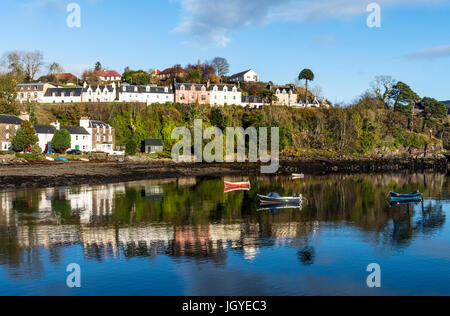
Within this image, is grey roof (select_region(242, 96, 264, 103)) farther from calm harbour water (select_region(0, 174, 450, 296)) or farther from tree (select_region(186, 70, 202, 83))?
calm harbour water (select_region(0, 174, 450, 296))

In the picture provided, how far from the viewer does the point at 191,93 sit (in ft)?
321

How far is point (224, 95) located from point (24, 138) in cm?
4876

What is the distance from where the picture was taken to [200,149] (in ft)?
253

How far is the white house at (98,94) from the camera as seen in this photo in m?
92.6

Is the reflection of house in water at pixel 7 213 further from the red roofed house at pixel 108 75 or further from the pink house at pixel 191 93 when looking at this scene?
the red roofed house at pixel 108 75

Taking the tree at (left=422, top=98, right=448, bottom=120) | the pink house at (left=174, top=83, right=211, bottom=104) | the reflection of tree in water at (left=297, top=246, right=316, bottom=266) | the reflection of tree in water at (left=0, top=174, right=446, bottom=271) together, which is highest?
the pink house at (left=174, top=83, right=211, bottom=104)

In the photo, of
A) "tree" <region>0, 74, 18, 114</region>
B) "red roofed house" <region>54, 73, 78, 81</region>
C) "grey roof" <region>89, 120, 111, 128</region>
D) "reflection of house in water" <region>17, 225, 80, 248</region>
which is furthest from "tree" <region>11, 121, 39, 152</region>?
"red roofed house" <region>54, 73, 78, 81</region>

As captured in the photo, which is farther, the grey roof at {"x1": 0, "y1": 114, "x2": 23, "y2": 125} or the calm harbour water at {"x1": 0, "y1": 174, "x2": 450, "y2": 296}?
the grey roof at {"x1": 0, "y1": 114, "x2": 23, "y2": 125}

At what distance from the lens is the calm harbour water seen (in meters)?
19.1

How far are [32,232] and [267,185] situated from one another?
106 feet

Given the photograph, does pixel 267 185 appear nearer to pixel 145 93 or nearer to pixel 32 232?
pixel 32 232

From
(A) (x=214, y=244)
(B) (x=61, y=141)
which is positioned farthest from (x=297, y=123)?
(A) (x=214, y=244)
